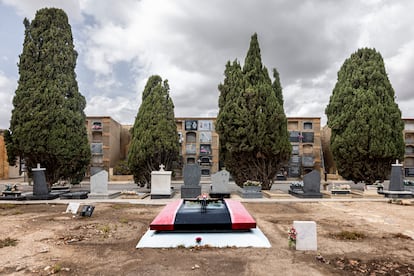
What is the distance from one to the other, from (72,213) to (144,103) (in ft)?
43.2

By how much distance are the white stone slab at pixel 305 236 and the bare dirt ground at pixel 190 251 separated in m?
0.15

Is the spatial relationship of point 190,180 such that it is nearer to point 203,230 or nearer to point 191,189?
point 191,189

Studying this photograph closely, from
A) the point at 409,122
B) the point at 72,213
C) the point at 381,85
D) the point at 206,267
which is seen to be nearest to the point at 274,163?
the point at 381,85

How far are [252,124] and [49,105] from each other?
15.2 meters

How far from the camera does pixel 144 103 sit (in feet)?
78.3

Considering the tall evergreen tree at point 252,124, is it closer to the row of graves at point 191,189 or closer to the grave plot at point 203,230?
the row of graves at point 191,189

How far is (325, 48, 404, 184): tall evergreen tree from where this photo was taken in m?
22.5

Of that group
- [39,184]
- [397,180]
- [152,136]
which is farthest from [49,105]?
[397,180]

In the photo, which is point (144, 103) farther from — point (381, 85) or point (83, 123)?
point (381, 85)

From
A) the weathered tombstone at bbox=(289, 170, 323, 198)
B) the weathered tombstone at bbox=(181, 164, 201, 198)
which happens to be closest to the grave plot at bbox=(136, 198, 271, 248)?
the weathered tombstone at bbox=(181, 164, 201, 198)

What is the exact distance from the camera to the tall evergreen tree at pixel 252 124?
2098cm

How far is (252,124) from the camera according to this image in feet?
69.3

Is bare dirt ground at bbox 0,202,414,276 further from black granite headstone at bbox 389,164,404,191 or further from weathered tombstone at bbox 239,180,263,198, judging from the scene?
black granite headstone at bbox 389,164,404,191

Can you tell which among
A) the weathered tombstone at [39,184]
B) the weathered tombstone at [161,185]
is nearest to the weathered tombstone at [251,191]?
the weathered tombstone at [161,185]
